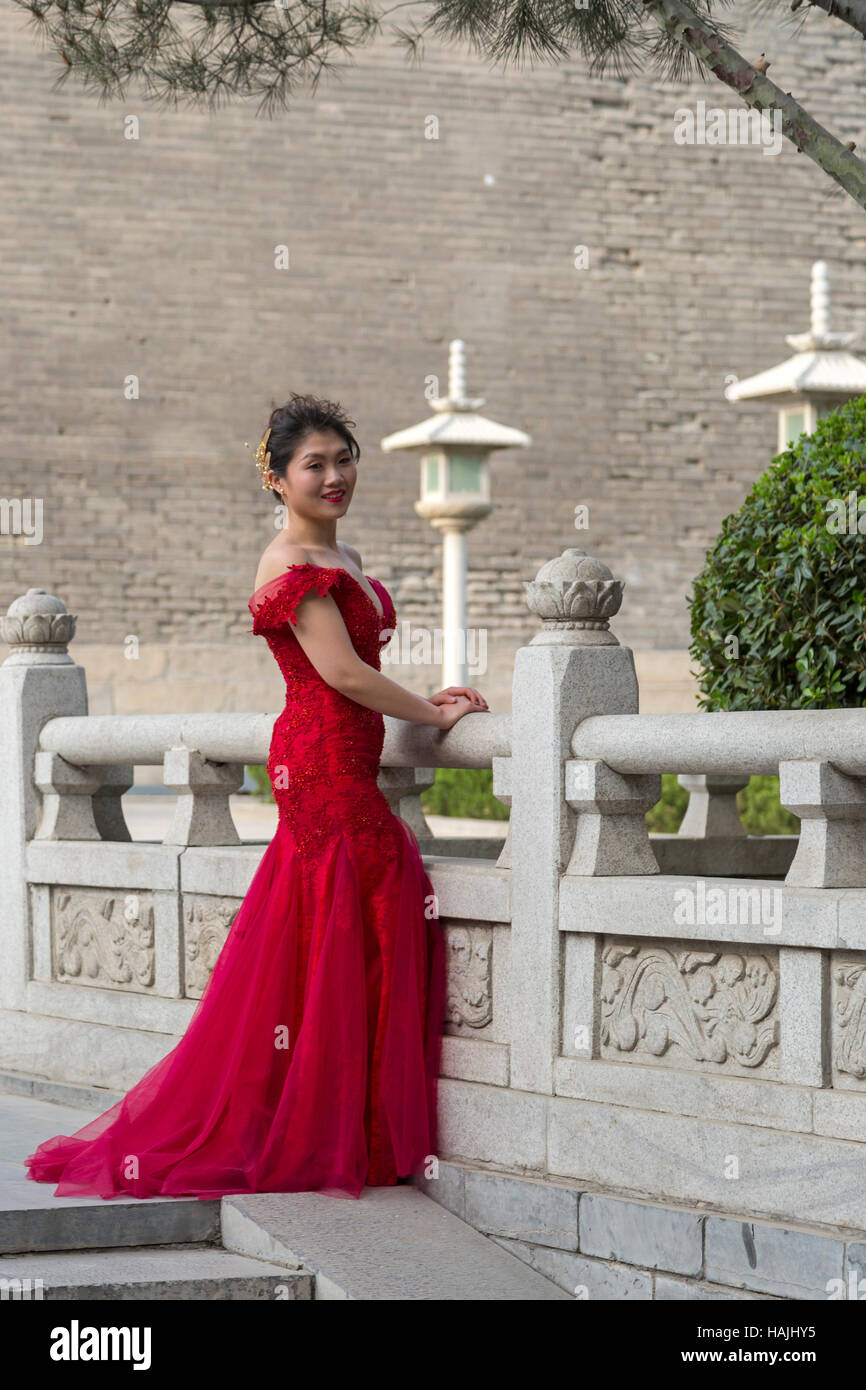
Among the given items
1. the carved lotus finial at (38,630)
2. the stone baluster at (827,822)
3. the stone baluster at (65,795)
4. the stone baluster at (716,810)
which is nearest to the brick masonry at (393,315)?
the carved lotus finial at (38,630)

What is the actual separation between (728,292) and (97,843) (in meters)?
14.2

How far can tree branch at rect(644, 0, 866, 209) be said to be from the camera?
396cm

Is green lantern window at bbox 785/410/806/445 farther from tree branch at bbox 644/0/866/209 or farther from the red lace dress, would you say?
the red lace dress

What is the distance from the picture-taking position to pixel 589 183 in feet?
58.3

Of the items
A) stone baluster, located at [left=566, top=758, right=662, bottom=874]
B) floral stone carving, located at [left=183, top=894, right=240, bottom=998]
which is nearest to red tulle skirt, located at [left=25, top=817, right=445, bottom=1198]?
stone baluster, located at [left=566, top=758, right=662, bottom=874]

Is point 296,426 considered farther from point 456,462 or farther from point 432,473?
point 432,473

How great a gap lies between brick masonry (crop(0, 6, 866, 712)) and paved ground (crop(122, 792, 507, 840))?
250 centimetres

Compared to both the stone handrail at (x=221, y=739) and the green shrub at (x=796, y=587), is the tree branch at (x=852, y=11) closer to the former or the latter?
the green shrub at (x=796, y=587)

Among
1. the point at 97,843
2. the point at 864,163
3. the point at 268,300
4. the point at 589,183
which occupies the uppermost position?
the point at 589,183

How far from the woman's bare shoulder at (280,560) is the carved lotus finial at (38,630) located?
4.96 ft

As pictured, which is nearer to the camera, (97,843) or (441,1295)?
(441,1295)

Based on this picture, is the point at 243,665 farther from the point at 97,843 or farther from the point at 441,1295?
the point at 441,1295
